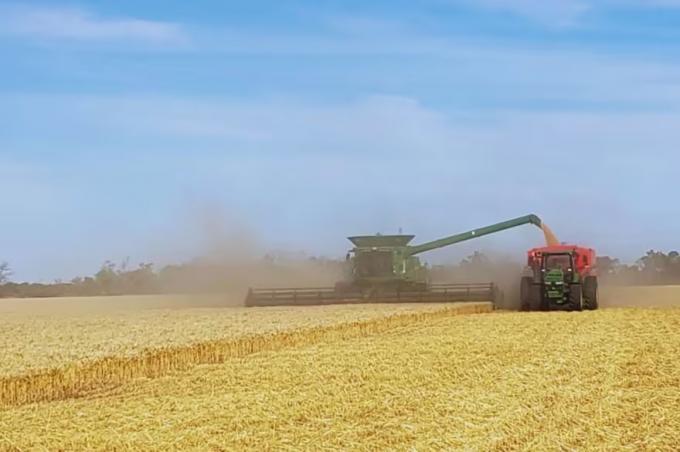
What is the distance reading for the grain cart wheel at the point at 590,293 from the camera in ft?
93.4

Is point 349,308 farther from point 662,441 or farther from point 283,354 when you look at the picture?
point 662,441

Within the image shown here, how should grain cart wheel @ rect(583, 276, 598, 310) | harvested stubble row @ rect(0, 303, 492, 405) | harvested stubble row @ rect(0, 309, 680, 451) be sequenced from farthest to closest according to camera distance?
grain cart wheel @ rect(583, 276, 598, 310), harvested stubble row @ rect(0, 303, 492, 405), harvested stubble row @ rect(0, 309, 680, 451)

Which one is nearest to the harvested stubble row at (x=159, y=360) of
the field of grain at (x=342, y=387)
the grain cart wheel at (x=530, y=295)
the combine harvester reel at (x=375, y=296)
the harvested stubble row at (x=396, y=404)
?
the field of grain at (x=342, y=387)

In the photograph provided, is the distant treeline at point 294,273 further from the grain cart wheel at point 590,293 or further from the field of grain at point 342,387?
the field of grain at point 342,387

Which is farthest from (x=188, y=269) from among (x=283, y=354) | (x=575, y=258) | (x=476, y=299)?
(x=283, y=354)

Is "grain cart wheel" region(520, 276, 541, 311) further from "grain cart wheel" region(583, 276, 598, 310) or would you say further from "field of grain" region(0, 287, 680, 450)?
"field of grain" region(0, 287, 680, 450)

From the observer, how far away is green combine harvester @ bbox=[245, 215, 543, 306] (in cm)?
3397

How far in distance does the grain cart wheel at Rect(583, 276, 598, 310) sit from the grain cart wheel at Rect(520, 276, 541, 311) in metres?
1.44

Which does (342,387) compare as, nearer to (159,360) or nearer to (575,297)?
(159,360)

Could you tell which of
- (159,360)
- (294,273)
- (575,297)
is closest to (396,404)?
(159,360)

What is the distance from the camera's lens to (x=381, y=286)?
3462 centimetres

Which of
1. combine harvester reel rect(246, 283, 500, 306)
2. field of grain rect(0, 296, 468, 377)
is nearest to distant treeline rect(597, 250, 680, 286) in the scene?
combine harvester reel rect(246, 283, 500, 306)

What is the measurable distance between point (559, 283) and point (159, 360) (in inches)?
613

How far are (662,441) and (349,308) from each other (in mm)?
21437
